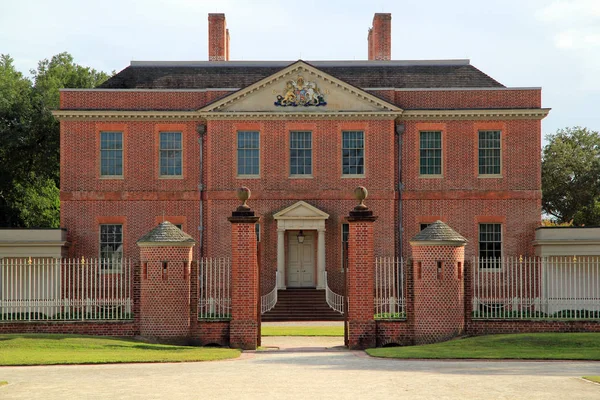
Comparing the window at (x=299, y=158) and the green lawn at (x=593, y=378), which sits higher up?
the window at (x=299, y=158)

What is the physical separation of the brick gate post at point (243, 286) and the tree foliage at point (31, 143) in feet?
95.7

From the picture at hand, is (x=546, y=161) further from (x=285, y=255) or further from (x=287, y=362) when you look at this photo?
(x=287, y=362)

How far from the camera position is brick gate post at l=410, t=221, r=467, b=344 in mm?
23766

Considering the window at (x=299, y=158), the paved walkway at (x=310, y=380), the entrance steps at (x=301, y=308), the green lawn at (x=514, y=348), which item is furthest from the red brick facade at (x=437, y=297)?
the window at (x=299, y=158)

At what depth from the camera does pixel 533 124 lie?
3900 cm

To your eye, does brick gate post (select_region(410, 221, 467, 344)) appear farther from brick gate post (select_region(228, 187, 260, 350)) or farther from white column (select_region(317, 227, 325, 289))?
white column (select_region(317, 227, 325, 289))

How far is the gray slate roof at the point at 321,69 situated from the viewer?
4084 centimetres

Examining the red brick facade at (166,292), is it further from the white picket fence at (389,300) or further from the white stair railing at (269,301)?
the white stair railing at (269,301)

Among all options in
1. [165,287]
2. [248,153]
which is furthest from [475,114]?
[165,287]

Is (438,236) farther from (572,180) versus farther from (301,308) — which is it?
(572,180)

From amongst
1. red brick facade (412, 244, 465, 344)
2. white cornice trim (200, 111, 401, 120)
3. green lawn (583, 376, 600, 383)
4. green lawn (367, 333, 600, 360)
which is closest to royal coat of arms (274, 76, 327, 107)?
white cornice trim (200, 111, 401, 120)

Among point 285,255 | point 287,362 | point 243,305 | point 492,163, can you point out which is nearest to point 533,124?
point 492,163

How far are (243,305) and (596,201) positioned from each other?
40358 mm

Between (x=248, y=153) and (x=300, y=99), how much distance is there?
292 centimetres
